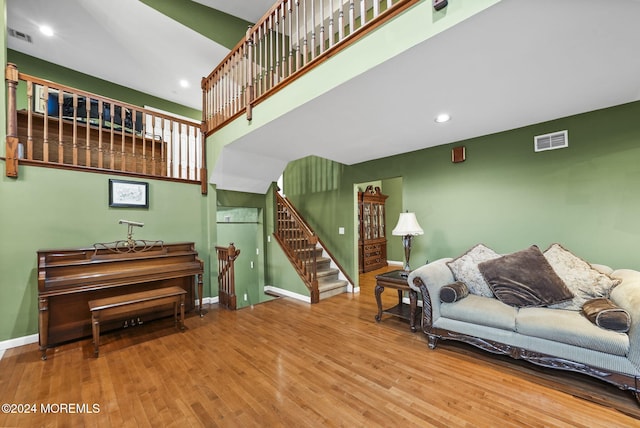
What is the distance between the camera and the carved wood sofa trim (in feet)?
6.05

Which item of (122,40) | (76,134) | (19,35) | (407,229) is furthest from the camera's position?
(122,40)

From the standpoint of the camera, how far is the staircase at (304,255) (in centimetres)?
458

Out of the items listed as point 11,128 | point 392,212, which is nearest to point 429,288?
point 11,128

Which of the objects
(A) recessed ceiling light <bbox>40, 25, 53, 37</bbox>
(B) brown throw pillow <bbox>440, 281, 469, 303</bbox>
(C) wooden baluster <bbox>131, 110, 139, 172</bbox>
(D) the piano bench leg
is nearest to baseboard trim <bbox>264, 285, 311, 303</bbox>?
(B) brown throw pillow <bbox>440, 281, 469, 303</bbox>

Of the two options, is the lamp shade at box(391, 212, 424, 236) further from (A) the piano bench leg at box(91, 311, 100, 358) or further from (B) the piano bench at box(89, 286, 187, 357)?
(A) the piano bench leg at box(91, 311, 100, 358)

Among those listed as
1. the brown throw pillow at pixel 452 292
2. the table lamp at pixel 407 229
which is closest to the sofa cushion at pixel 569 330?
the brown throw pillow at pixel 452 292

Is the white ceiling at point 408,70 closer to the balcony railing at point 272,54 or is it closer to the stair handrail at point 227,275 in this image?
the balcony railing at point 272,54

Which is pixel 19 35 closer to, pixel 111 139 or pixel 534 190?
pixel 111 139

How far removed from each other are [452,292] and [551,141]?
6.74 feet

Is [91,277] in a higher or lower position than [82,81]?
lower

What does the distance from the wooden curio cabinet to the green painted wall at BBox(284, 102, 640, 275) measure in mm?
2269

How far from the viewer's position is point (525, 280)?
2529 mm

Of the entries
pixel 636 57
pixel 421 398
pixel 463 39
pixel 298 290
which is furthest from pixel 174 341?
pixel 636 57

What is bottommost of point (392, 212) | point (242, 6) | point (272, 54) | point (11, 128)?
point (392, 212)
